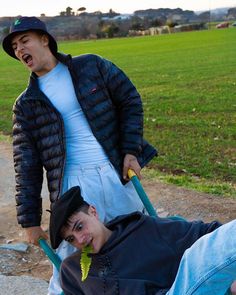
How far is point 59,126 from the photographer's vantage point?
3053 mm

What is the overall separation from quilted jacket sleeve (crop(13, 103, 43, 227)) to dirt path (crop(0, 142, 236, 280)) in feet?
3.99

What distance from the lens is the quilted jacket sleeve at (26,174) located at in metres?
3.12

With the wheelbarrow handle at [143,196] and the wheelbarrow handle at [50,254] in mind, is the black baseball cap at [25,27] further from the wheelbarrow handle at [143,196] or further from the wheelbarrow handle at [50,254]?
the wheelbarrow handle at [50,254]

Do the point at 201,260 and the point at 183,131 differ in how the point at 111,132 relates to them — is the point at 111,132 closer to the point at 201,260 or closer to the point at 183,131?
the point at 201,260

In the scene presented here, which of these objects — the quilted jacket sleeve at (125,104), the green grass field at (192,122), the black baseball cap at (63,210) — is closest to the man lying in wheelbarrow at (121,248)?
the black baseball cap at (63,210)

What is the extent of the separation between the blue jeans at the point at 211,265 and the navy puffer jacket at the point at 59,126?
4.72 feet

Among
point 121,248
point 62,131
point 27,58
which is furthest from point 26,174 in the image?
point 121,248

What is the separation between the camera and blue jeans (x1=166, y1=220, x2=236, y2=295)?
166cm

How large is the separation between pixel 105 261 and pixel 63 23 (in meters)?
103

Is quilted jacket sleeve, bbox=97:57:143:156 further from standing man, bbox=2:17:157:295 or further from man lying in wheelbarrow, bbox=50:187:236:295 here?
man lying in wheelbarrow, bbox=50:187:236:295

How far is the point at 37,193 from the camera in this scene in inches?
125

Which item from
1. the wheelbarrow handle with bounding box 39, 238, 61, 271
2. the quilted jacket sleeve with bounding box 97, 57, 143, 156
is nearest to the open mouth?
the quilted jacket sleeve with bounding box 97, 57, 143, 156

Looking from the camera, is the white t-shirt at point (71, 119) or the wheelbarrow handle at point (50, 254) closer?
the wheelbarrow handle at point (50, 254)

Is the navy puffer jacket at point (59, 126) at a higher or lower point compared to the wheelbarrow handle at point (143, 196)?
higher
